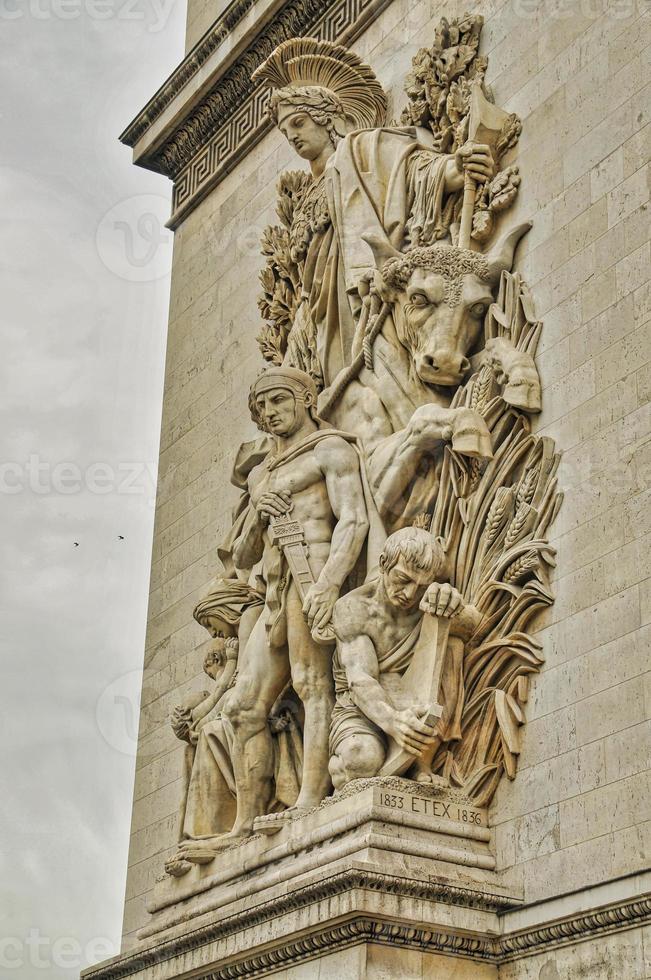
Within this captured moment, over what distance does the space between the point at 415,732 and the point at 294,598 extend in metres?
1.72

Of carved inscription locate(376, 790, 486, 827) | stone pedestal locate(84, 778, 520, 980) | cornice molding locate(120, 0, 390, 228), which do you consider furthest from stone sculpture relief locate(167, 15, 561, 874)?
cornice molding locate(120, 0, 390, 228)

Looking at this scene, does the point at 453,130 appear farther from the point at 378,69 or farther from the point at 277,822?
the point at 277,822

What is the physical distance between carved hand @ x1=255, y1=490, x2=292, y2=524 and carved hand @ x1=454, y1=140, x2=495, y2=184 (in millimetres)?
2451

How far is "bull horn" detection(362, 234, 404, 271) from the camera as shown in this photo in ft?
35.9

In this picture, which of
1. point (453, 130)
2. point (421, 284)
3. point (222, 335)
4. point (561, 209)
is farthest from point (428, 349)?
point (222, 335)

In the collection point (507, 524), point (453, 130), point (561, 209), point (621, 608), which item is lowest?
point (621, 608)

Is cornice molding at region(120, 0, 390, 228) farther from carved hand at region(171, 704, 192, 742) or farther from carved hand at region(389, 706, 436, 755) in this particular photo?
carved hand at region(389, 706, 436, 755)

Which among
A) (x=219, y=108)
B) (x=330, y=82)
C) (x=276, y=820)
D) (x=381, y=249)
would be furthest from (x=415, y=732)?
(x=219, y=108)

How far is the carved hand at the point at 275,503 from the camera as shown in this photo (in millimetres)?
10617

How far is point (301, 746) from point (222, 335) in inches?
195

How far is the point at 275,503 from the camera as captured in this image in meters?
10.6

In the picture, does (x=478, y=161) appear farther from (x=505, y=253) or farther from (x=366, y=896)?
(x=366, y=896)

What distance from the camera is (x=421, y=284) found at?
10.2 meters

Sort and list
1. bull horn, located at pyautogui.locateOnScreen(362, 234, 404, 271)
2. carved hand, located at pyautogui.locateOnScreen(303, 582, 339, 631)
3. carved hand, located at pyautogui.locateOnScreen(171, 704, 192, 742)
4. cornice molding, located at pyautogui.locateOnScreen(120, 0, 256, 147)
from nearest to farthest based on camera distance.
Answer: carved hand, located at pyautogui.locateOnScreen(303, 582, 339, 631), bull horn, located at pyautogui.locateOnScreen(362, 234, 404, 271), carved hand, located at pyautogui.locateOnScreen(171, 704, 192, 742), cornice molding, located at pyautogui.locateOnScreen(120, 0, 256, 147)
